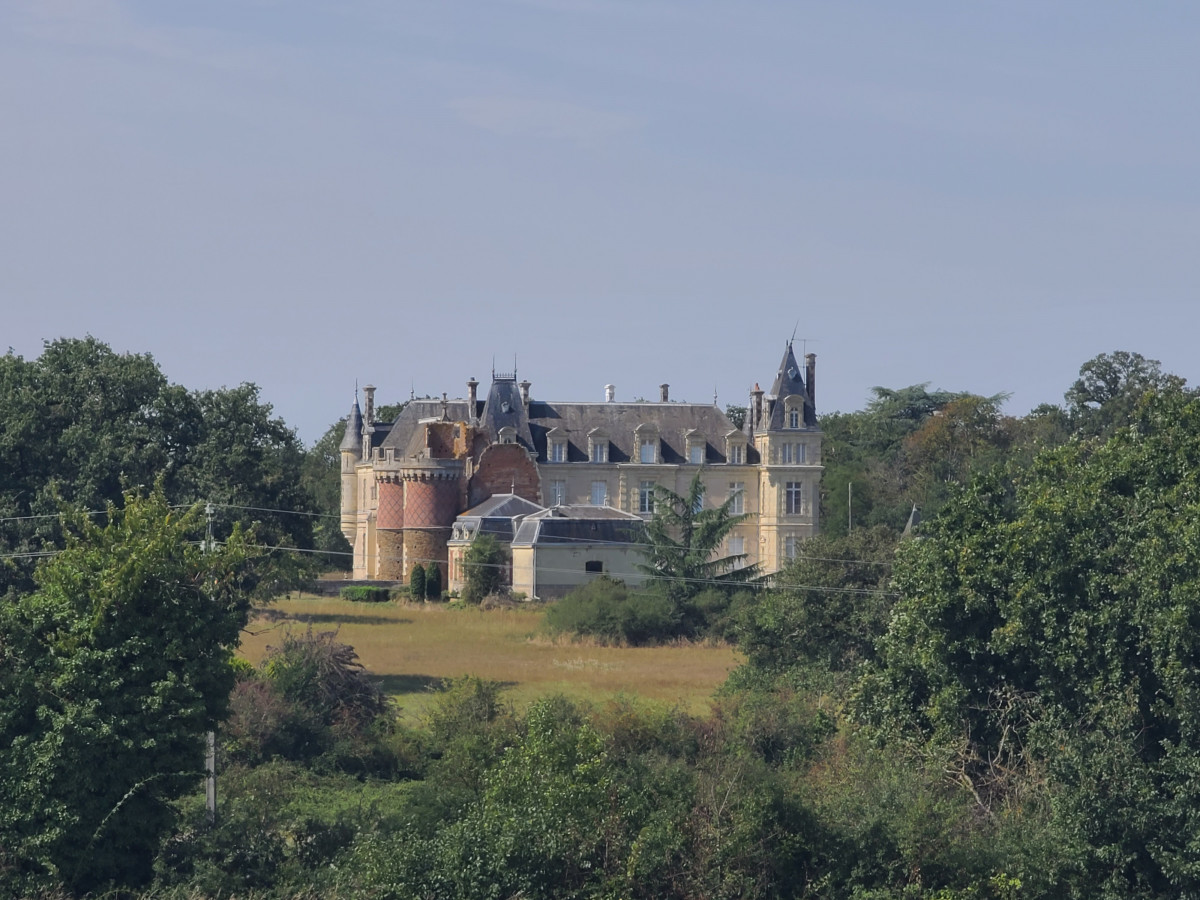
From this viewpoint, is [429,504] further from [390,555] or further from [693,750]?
[693,750]

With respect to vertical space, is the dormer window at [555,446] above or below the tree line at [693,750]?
above

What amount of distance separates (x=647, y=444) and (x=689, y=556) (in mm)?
21662

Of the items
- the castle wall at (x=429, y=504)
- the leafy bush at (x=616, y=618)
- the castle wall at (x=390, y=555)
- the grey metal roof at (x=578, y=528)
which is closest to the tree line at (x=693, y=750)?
the leafy bush at (x=616, y=618)

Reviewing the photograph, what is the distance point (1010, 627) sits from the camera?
24.0 m

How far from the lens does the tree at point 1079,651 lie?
2189cm

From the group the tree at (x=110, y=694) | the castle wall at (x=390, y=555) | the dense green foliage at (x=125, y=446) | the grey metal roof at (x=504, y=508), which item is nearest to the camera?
the tree at (x=110, y=694)

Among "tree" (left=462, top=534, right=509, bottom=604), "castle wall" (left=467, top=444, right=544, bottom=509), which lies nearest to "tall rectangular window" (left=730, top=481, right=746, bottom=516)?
"castle wall" (left=467, top=444, right=544, bottom=509)

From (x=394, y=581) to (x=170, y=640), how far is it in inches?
1875

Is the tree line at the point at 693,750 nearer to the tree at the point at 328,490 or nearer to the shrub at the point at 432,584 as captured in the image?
the shrub at the point at 432,584

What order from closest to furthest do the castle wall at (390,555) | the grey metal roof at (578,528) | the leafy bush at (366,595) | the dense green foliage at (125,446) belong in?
the dense green foliage at (125,446) < the grey metal roof at (578,528) < the leafy bush at (366,595) < the castle wall at (390,555)

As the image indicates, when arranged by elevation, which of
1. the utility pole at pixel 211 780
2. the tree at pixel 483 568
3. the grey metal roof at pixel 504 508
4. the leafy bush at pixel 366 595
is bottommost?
the utility pole at pixel 211 780

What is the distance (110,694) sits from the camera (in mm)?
21094

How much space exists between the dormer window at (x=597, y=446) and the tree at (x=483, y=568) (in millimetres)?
11341

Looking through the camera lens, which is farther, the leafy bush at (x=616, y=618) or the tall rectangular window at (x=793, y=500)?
the tall rectangular window at (x=793, y=500)
